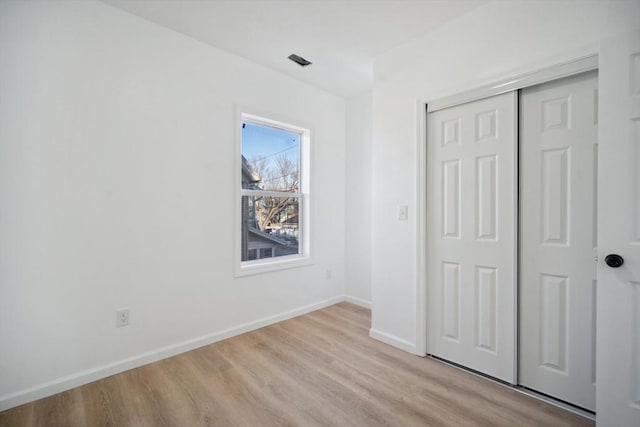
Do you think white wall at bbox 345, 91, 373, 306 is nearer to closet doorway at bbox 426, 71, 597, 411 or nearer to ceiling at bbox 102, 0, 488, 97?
ceiling at bbox 102, 0, 488, 97

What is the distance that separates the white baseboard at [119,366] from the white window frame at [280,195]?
53 centimetres

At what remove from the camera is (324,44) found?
2607 mm

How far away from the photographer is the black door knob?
1.47 meters

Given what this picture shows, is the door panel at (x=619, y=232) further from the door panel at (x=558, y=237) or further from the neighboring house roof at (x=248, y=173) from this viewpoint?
the neighboring house roof at (x=248, y=173)

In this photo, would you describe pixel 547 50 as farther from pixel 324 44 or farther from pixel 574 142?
pixel 324 44

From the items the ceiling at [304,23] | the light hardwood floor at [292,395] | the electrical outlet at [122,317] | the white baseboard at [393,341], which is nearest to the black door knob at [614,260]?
the light hardwood floor at [292,395]

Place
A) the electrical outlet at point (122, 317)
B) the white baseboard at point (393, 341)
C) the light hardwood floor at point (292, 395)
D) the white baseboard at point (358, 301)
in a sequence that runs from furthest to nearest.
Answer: the white baseboard at point (358, 301) < the white baseboard at point (393, 341) < the electrical outlet at point (122, 317) < the light hardwood floor at point (292, 395)

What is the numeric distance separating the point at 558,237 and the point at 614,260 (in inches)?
14.3

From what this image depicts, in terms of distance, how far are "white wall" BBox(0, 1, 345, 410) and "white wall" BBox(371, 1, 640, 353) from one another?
1.29 metres

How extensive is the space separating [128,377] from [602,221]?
314 cm

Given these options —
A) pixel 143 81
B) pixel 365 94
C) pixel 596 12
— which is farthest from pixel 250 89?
pixel 596 12

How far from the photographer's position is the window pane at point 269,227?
309 centimetres

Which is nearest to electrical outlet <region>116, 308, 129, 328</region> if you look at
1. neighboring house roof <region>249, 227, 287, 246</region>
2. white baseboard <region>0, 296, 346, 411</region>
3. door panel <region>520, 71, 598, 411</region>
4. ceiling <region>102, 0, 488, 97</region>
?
white baseboard <region>0, 296, 346, 411</region>

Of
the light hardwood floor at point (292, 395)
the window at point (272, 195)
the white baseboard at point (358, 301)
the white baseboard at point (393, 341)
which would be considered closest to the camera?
the light hardwood floor at point (292, 395)
